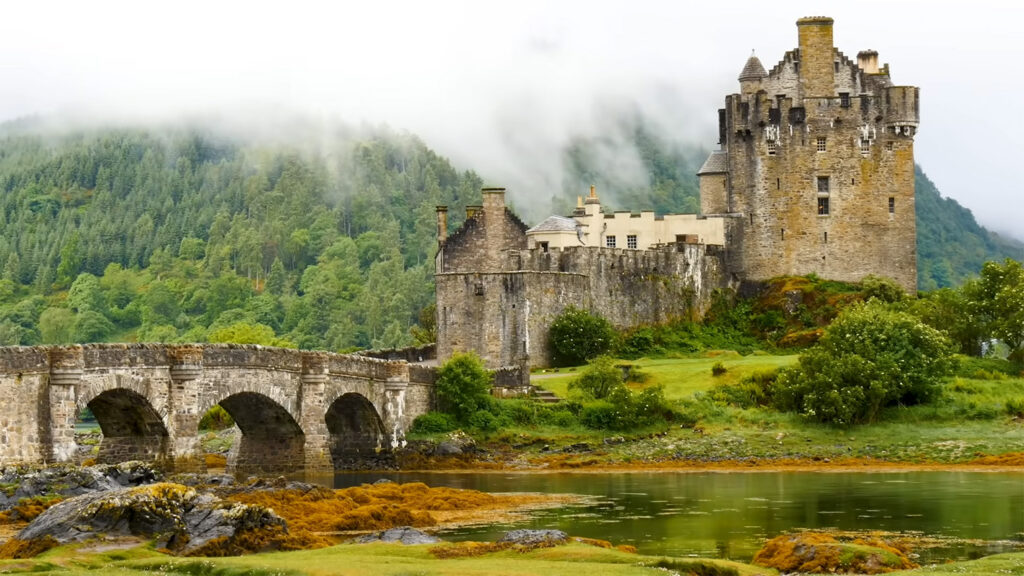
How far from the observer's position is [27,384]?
196ft

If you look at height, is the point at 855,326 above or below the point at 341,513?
above

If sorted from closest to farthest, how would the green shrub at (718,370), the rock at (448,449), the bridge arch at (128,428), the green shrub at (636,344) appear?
the bridge arch at (128,428), the rock at (448,449), the green shrub at (718,370), the green shrub at (636,344)

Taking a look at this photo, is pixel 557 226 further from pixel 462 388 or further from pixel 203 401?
pixel 203 401

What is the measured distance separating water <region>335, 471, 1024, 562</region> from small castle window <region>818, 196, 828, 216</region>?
33.7m

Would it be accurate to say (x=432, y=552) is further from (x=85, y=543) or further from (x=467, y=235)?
(x=467, y=235)

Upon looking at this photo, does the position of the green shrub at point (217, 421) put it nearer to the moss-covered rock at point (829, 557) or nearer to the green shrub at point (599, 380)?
the green shrub at point (599, 380)

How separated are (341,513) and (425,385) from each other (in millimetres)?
29361

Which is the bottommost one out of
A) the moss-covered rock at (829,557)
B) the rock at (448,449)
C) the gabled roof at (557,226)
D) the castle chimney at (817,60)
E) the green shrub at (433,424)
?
the moss-covered rock at (829,557)

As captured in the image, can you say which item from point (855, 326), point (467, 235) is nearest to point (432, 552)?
point (855, 326)

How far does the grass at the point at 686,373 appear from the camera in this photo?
85625 millimetres

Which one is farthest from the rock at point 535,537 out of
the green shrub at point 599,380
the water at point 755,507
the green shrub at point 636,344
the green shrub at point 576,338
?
the green shrub at point 636,344

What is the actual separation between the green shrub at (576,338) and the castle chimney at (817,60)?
18.7 m

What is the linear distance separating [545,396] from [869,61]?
32.9 metres

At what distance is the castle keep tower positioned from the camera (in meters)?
103
